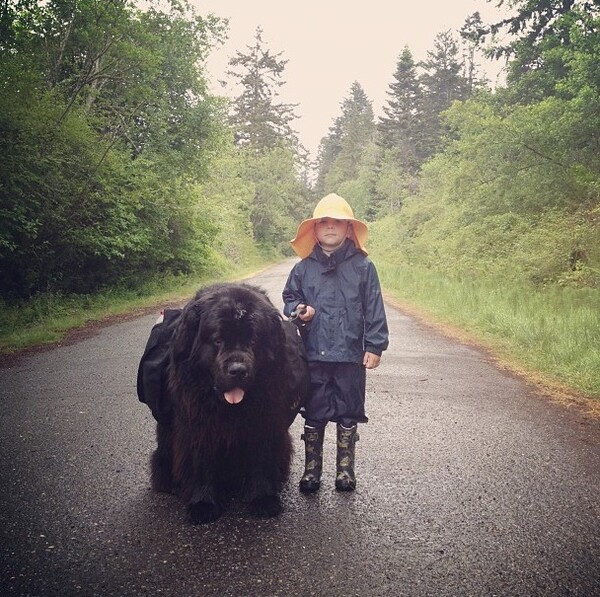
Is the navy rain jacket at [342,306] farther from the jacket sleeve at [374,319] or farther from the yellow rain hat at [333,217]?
the yellow rain hat at [333,217]

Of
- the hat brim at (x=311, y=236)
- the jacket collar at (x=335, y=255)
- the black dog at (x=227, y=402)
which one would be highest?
the hat brim at (x=311, y=236)

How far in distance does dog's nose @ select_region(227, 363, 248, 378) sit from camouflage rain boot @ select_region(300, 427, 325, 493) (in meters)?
1.05

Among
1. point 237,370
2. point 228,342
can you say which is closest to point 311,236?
point 228,342

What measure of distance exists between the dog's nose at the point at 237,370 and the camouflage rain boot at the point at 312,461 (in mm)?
1048

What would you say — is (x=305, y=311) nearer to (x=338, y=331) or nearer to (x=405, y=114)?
(x=338, y=331)

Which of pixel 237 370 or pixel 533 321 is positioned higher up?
pixel 237 370

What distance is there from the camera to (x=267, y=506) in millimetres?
2834

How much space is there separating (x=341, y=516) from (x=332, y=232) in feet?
6.21

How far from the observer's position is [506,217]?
1262 centimetres

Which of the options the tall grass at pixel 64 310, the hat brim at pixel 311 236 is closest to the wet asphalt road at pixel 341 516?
the hat brim at pixel 311 236

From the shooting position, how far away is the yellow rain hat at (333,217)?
3.35 meters

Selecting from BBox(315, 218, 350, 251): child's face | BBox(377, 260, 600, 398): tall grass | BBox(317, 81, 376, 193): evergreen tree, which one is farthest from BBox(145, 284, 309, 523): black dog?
BBox(317, 81, 376, 193): evergreen tree

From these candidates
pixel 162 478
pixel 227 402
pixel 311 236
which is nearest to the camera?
pixel 227 402

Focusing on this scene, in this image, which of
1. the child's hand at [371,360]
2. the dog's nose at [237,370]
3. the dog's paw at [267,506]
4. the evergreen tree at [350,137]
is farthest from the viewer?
the evergreen tree at [350,137]
